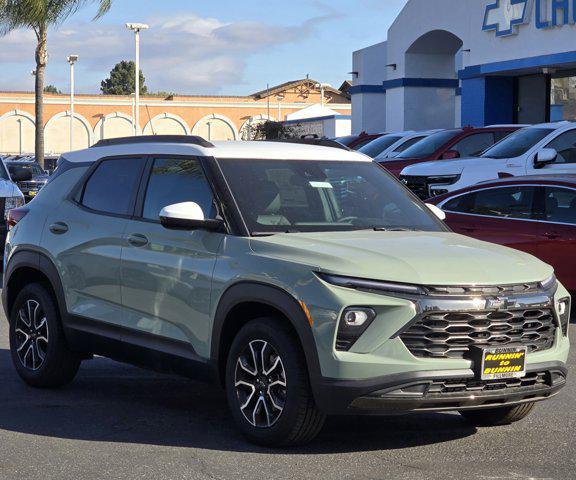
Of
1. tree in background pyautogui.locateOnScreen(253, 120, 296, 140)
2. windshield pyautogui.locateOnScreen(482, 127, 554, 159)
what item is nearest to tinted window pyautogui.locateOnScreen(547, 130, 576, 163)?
windshield pyautogui.locateOnScreen(482, 127, 554, 159)

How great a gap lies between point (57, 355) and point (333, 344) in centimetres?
284

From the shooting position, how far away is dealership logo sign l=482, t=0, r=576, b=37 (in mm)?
28531

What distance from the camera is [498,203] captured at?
42.9 ft

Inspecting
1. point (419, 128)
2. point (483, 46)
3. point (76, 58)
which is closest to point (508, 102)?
point (483, 46)

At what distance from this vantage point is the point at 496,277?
620 centimetres

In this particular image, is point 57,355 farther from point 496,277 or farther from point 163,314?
point 496,277

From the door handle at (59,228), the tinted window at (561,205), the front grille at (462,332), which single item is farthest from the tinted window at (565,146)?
the front grille at (462,332)

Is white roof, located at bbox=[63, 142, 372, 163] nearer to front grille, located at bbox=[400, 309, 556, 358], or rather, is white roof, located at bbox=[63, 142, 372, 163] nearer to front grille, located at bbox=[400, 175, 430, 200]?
front grille, located at bbox=[400, 309, 556, 358]

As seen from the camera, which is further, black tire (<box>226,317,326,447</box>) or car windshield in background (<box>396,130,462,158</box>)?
car windshield in background (<box>396,130,462,158</box>)

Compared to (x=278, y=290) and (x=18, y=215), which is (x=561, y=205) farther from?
(x=278, y=290)

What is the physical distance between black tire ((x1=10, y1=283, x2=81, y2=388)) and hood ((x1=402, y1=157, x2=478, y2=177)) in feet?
39.1

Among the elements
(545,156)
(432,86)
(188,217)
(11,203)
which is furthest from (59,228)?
(432,86)

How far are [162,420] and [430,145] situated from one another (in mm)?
16258

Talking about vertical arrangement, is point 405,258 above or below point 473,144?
below
